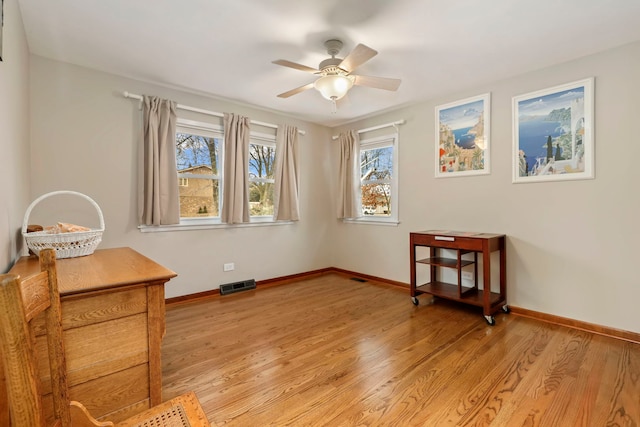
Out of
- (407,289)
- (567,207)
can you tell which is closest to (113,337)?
(407,289)

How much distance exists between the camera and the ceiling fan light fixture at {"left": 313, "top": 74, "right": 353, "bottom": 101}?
2.42 m

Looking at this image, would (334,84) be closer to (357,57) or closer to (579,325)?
(357,57)

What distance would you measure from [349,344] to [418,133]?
267 cm

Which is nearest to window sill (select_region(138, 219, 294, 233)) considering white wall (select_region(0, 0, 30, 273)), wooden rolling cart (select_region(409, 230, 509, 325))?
white wall (select_region(0, 0, 30, 273))

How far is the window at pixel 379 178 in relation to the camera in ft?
13.6

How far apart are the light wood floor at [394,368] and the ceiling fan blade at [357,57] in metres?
2.13

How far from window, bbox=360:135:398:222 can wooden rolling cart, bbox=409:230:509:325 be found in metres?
0.92

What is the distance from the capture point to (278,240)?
4.29 meters

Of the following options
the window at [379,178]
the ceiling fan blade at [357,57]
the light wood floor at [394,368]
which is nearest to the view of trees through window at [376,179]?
the window at [379,178]

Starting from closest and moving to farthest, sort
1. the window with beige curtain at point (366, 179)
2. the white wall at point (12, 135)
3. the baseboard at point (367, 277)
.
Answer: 1. the white wall at point (12, 135)
2. the baseboard at point (367, 277)
3. the window with beige curtain at point (366, 179)

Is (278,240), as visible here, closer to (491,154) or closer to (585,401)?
(491,154)

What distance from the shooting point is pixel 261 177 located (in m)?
4.19

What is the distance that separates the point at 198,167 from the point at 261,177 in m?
0.86

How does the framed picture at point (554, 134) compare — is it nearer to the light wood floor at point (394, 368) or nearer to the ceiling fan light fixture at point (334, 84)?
the light wood floor at point (394, 368)
